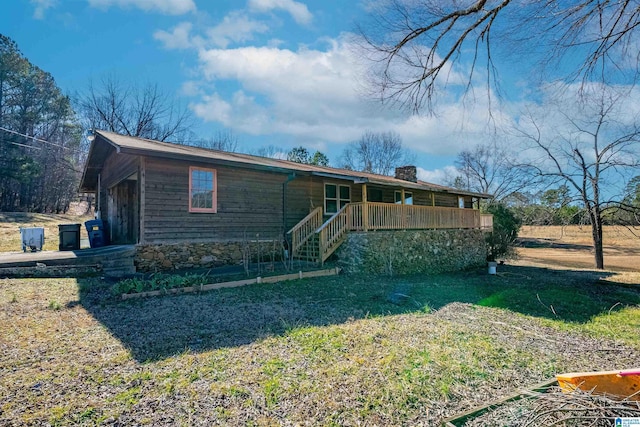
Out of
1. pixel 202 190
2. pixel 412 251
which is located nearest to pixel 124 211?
pixel 202 190

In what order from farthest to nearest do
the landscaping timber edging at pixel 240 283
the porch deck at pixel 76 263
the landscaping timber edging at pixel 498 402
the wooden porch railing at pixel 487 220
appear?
the wooden porch railing at pixel 487 220, the porch deck at pixel 76 263, the landscaping timber edging at pixel 240 283, the landscaping timber edging at pixel 498 402

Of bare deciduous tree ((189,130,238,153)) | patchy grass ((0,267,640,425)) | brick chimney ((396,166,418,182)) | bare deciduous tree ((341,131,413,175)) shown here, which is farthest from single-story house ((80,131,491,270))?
bare deciduous tree ((341,131,413,175))

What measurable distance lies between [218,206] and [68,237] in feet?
17.2

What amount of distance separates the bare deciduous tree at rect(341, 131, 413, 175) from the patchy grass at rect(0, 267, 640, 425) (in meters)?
32.6

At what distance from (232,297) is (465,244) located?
1293cm

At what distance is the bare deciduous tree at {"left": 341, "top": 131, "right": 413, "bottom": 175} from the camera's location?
129 feet

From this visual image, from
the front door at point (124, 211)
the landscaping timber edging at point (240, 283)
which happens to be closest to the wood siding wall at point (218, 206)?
the landscaping timber edging at point (240, 283)

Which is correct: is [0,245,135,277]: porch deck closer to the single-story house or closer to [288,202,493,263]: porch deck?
the single-story house

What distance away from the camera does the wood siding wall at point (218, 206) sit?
30.0ft

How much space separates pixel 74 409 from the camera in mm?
2820

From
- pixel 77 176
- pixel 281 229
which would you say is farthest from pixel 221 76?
pixel 77 176

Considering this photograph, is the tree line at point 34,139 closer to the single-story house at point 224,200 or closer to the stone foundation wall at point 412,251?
the single-story house at point 224,200

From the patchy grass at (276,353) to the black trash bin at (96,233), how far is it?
15.1 ft

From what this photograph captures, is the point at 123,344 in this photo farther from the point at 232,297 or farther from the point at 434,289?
the point at 434,289
